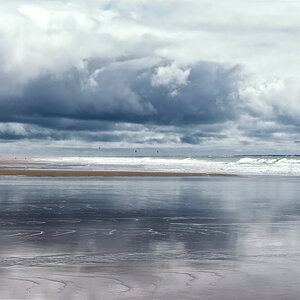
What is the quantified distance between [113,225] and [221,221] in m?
4.69

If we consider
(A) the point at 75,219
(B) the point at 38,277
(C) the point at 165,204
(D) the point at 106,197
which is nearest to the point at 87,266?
(B) the point at 38,277

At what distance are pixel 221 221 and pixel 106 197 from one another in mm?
13331

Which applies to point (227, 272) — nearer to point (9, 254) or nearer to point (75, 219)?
point (9, 254)

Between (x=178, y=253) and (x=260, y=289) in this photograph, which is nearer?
(x=260, y=289)

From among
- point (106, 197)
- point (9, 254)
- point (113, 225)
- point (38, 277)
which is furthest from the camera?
point (106, 197)

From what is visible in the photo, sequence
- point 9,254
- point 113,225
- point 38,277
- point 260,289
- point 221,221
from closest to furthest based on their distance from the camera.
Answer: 1. point 260,289
2. point 38,277
3. point 9,254
4. point 113,225
5. point 221,221

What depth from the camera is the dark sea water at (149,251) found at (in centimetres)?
1120

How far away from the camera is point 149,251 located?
15.6 meters

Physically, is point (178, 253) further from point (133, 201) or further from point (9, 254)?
point (133, 201)

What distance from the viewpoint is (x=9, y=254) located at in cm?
1484

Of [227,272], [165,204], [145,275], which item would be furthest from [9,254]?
[165,204]

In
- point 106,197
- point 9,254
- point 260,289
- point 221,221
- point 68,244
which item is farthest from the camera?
point 106,197

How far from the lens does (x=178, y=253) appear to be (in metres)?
15.3

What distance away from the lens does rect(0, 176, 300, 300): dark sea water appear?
11203mm
